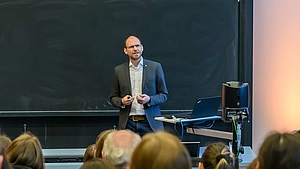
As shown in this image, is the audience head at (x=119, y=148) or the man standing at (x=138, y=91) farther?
the man standing at (x=138, y=91)

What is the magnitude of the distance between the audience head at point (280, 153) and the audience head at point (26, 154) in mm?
1110

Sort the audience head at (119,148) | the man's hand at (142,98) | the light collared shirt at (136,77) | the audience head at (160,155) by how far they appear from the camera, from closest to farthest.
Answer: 1. the audience head at (160,155)
2. the audience head at (119,148)
3. the man's hand at (142,98)
4. the light collared shirt at (136,77)

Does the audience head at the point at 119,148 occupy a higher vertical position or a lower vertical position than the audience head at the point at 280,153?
lower

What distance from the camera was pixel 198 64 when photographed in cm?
552

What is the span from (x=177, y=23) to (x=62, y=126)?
74.0 inches

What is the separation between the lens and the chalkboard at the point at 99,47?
5.39 m

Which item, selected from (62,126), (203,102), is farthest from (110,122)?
(203,102)

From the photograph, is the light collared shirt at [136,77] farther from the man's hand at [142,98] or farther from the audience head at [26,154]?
the audience head at [26,154]

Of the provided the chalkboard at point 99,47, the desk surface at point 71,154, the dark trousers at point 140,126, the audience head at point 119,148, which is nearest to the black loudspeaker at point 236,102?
the dark trousers at point 140,126

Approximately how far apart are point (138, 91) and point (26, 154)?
7.46ft

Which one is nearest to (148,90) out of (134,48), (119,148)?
(134,48)

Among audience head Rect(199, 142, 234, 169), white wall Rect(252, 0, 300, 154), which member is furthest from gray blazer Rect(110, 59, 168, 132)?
audience head Rect(199, 142, 234, 169)

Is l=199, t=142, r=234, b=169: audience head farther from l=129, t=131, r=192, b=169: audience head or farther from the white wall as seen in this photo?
the white wall

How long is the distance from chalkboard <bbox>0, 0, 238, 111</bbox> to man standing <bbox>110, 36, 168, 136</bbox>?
3.65 ft
